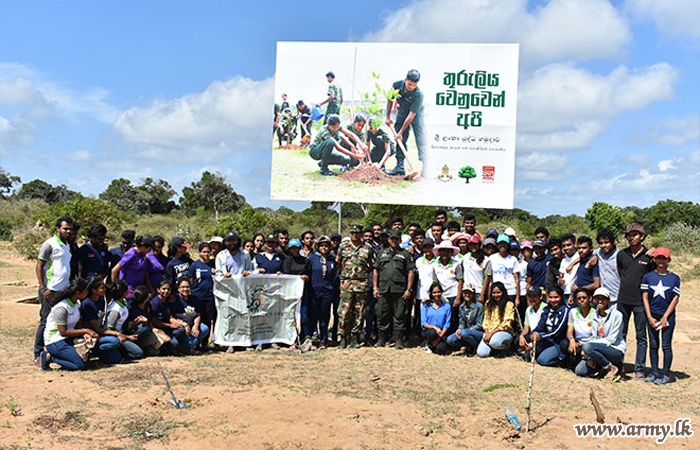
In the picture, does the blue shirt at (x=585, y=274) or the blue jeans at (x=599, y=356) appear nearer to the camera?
the blue jeans at (x=599, y=356)

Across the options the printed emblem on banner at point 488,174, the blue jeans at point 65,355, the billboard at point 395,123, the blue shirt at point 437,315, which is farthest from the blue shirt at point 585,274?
the blue jeans at point 65,355

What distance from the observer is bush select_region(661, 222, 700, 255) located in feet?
76.0

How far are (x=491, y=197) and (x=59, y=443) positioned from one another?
31.3 ft

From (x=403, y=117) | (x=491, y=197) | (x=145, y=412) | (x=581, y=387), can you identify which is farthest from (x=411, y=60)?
(x=145, y=412)

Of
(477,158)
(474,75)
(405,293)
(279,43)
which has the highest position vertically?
(279,43)

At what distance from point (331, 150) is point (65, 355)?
7.74 metres

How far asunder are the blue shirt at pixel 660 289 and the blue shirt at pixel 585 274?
692mm

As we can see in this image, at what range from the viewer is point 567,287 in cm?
759

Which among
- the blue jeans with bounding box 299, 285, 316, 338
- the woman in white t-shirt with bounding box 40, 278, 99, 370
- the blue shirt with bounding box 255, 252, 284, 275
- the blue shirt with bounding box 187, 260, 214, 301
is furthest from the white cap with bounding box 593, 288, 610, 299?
the woman in white t-shirt with bounding box 40, 278, 99, 370

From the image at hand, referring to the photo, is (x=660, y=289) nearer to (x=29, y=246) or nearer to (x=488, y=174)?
(x=488, y=174)

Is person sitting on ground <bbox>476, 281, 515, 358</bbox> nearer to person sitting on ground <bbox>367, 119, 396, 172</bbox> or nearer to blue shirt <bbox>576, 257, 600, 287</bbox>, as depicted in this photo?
blue shirt <bbox>576, 257, 600, 287</bbox>

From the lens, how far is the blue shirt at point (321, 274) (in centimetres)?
812

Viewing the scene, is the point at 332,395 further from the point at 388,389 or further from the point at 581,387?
the point at 581,387

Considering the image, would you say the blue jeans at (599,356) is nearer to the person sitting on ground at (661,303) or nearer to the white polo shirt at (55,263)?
the person sitting on ground at (661,303)
